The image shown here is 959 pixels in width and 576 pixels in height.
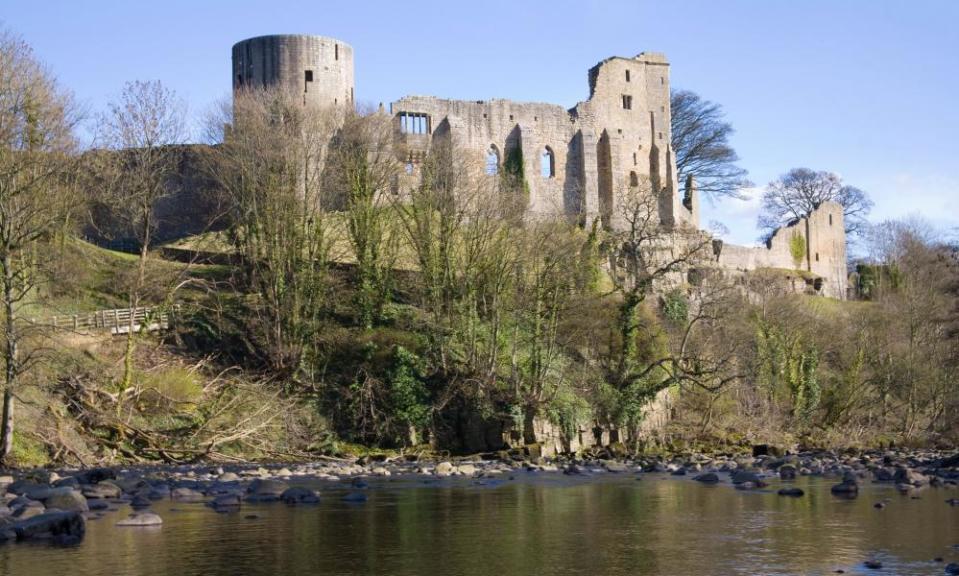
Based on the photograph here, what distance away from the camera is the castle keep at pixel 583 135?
168ft

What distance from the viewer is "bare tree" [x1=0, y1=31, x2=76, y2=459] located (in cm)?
2252

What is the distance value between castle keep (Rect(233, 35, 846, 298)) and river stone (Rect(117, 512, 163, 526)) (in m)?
31.7

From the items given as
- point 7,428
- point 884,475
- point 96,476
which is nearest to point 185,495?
point 96,476

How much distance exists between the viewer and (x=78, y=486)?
17250mm

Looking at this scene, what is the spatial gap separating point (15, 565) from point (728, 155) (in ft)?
207

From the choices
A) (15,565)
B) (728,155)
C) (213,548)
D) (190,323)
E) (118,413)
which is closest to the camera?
(15,565)

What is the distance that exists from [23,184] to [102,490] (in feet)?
30.9

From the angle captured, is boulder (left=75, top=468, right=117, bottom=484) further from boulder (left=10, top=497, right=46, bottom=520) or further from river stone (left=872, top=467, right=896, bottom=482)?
river stone (left=872, top=467, right=896, bottom=482)

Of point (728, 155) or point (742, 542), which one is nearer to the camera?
point (742, 542)

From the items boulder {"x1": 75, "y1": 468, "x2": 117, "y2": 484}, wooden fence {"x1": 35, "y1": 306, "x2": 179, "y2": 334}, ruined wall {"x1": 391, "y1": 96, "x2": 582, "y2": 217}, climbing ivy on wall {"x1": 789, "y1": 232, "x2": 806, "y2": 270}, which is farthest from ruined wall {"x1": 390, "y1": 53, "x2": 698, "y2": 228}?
boulder {"x1": 75, "y1": 468, "x2": 117, "y2": 484}

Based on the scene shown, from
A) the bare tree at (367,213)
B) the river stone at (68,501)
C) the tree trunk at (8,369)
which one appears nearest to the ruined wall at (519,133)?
the bare tree at (367,213)

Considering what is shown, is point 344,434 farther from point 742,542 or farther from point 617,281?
point 742,542

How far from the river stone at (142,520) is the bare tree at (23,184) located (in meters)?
8.71

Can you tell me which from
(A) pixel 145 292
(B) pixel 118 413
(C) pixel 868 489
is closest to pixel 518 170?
(A) pixel 145 292
